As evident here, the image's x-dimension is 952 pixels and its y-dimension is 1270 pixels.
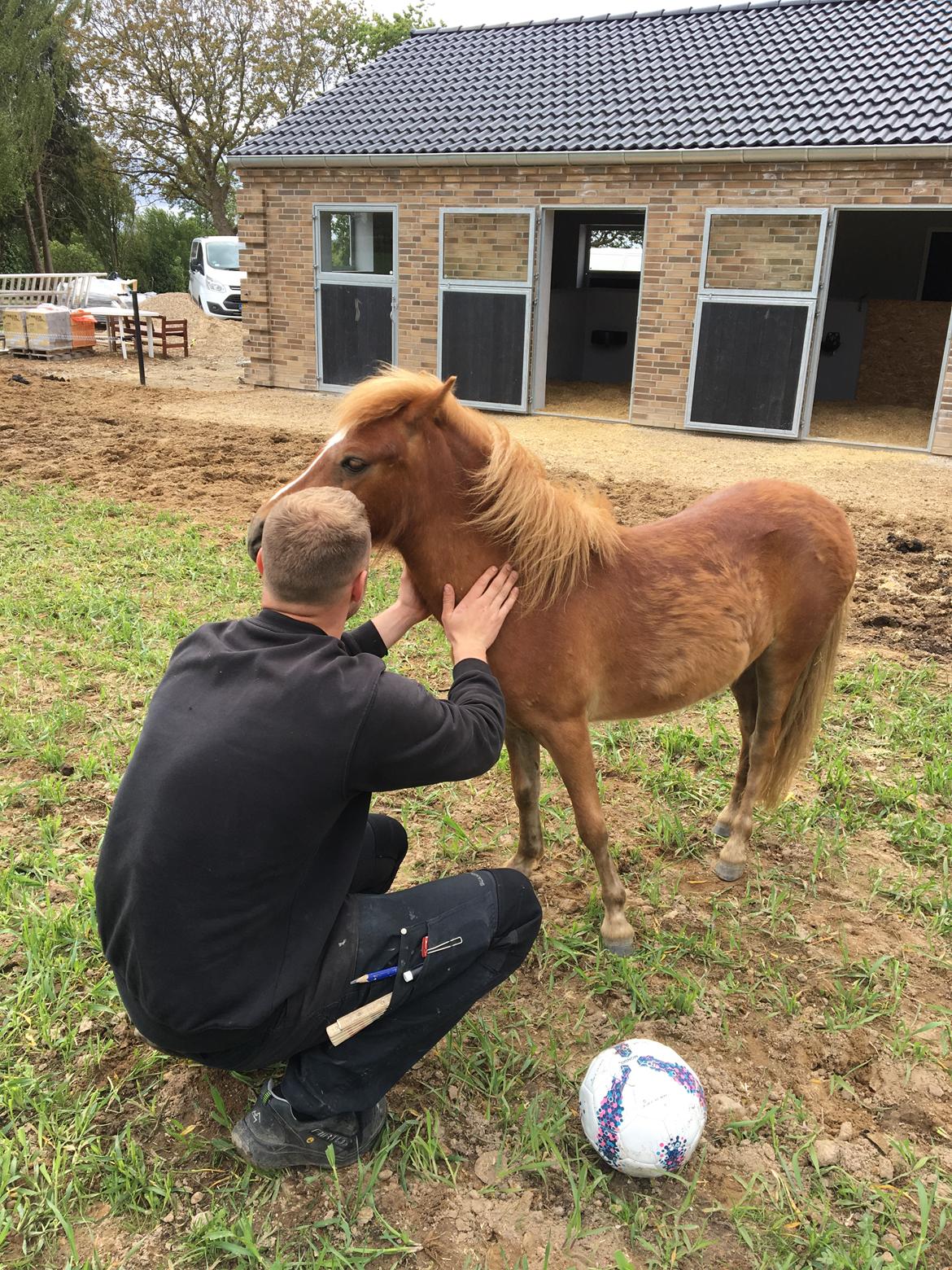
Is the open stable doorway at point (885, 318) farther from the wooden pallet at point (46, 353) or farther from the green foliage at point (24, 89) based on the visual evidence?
the green foliage at point (24, 89)

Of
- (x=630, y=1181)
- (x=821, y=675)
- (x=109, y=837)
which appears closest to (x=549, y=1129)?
(x=630, y=1181)

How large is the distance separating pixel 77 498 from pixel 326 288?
24.0 ft

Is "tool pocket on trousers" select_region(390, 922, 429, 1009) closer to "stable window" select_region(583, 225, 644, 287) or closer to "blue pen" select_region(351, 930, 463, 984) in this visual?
"blue pen" select_region(351, 930, 463, 984)

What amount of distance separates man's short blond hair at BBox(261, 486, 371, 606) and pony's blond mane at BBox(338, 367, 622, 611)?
0.57 metres

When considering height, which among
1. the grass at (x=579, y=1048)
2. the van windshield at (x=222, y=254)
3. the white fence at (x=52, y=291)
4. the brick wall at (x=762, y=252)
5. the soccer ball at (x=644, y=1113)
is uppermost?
the van windshield at (x=222, y=254)

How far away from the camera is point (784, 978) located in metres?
2.64

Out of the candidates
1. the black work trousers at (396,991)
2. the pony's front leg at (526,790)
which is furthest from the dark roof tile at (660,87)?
the black work trousers at (396,991)

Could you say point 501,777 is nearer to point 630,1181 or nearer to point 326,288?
point 630,1181

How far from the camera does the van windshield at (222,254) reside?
76.5 feet

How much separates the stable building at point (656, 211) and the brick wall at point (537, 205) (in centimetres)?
3

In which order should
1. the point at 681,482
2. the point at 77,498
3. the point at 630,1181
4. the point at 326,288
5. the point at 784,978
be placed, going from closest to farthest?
1. the point at 630,1181
2. the point at 784,978
3. the point at 77,498
4. the point at 681,482
5. the point at 326,288

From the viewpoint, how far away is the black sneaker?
1938 mm

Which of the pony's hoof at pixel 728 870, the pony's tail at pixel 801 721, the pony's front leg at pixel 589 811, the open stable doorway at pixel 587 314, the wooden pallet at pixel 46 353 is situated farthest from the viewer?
the wooden pallet at pixel 46 353

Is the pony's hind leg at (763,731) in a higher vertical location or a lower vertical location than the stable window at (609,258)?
lower
